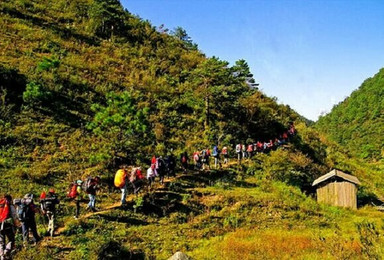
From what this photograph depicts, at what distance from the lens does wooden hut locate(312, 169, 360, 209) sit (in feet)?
90.0

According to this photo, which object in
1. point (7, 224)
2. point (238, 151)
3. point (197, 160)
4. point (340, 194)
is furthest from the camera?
point (238, 151)

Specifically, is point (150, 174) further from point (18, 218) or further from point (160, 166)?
point (18, 218)

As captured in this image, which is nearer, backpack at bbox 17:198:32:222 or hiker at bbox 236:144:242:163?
backpack at bbox 17:198:32:222

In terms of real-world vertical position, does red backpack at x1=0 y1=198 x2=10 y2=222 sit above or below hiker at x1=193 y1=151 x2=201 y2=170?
below

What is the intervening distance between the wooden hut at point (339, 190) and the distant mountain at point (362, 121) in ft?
188

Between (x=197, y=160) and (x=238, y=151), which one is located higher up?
(x=238, y=151)

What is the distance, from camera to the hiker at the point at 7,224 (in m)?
12.4

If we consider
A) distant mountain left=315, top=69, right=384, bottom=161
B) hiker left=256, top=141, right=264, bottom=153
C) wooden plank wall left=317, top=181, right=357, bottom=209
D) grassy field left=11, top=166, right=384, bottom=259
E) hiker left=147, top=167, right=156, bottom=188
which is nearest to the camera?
grassy field left=11, top=166, right=384, bottom=259

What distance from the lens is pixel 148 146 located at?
93.4 ft

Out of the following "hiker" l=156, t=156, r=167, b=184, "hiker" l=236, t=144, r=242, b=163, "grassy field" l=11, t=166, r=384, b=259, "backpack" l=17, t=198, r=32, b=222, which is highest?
"hiker" l=236, t=144, r=242, b=163

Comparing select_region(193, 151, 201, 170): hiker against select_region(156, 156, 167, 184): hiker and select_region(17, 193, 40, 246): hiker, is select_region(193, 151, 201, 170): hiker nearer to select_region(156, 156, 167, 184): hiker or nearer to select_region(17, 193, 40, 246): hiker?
select_region(156, 156, 167, 184): hiker

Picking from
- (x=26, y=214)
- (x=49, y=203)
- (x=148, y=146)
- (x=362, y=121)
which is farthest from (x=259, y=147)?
(x=362, y=121)

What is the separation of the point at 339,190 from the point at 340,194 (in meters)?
0.29

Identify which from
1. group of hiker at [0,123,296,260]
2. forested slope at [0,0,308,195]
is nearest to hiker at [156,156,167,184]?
group of hiker at [0,123,296,260]
